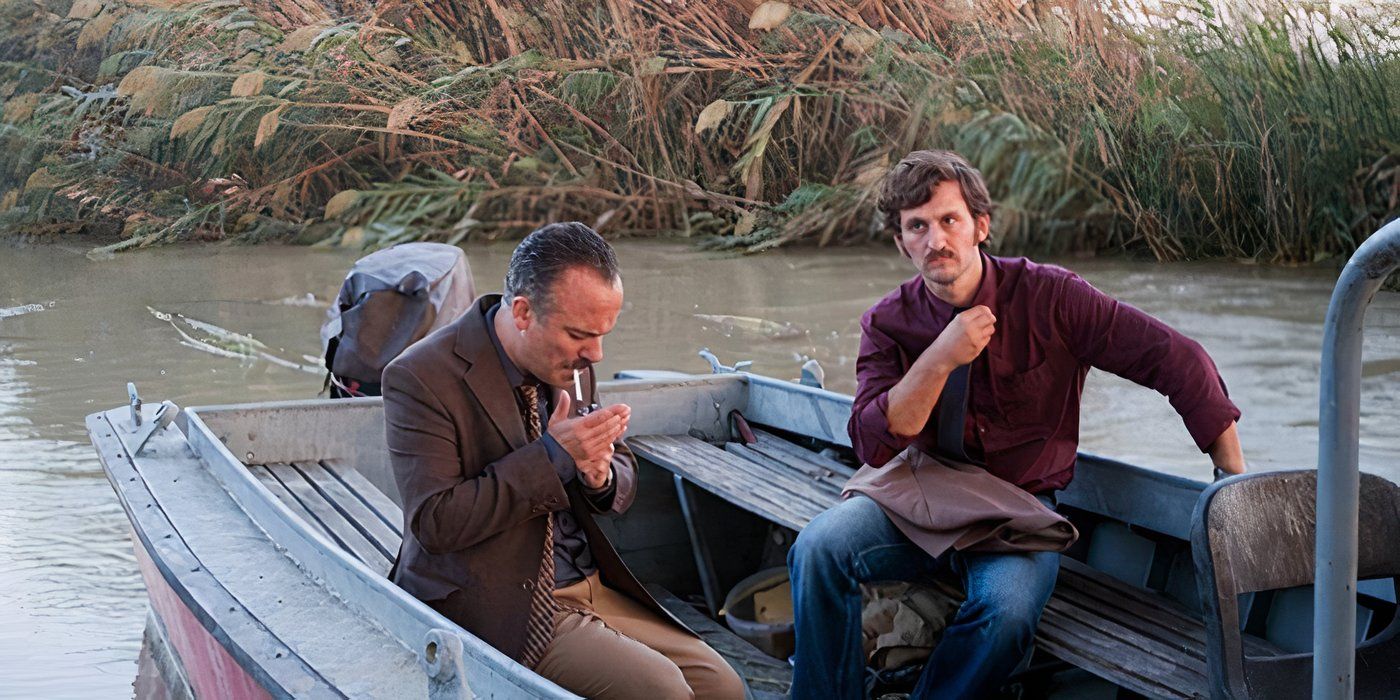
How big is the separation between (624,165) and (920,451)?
1146 centimetres

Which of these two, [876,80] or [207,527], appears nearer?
[207,527]

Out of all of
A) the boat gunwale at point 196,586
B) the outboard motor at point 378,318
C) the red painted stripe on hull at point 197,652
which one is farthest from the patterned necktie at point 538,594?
the outboard motor at point 378,318

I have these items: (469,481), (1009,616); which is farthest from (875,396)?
(469,481)

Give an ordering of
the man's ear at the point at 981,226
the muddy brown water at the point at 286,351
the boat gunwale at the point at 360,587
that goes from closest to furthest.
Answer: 1. the boat gunwale at the point at 360,587
2. the man's ear at the point at 981,226
3. the muddy brown water at the point at 286,351

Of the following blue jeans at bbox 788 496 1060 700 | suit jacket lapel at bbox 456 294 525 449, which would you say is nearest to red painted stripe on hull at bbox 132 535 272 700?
suit jacket lapel at bbox 456 294 525 449

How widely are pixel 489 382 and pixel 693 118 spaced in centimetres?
1219

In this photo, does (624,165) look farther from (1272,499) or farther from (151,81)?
(1272,499)

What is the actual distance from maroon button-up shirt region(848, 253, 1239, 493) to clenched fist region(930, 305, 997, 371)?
0.15 m

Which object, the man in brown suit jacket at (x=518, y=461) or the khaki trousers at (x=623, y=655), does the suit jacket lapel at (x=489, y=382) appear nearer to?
the man in brown suit jacket at (x=518, y=461)

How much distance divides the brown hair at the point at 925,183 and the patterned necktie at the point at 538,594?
775mm

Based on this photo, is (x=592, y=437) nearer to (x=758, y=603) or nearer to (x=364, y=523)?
(x=364, y=523)

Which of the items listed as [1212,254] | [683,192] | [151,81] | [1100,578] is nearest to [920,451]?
[1100,578]

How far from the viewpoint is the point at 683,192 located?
1362 centimetres

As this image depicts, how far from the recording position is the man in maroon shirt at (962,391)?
8.38 ft
